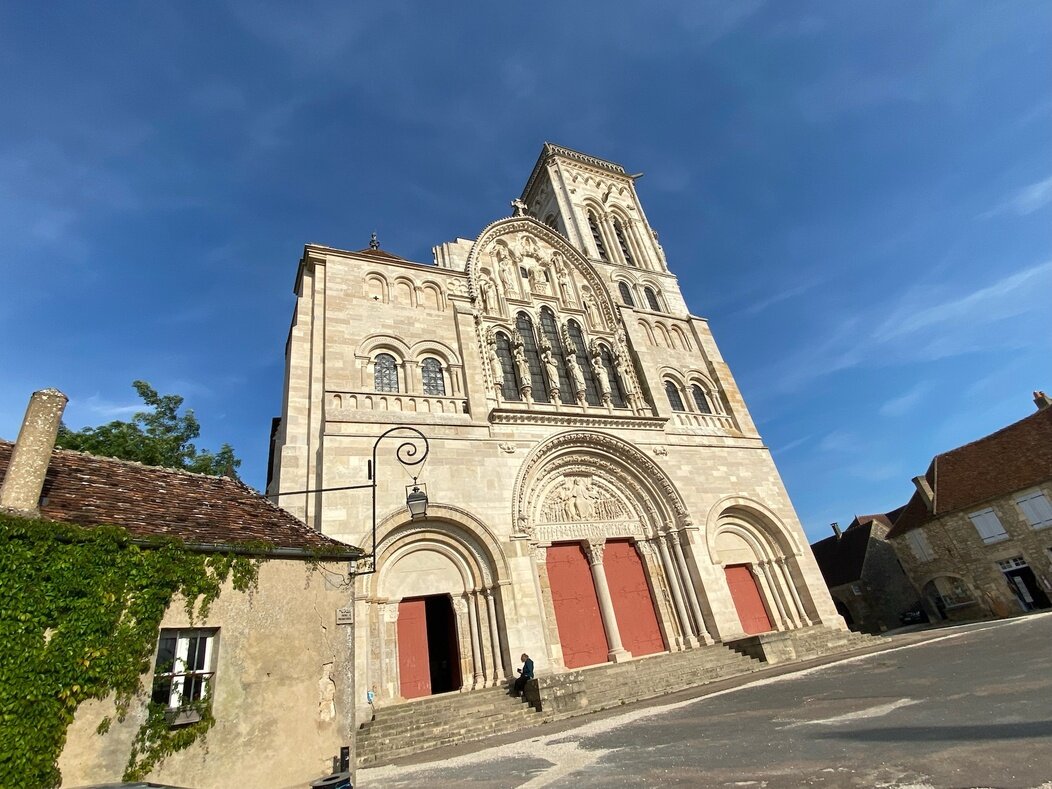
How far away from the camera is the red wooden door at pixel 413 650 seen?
1061 cm

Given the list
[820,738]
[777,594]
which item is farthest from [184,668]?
[777,594]

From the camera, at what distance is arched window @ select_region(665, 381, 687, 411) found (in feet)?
61.2

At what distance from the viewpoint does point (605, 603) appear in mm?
13219

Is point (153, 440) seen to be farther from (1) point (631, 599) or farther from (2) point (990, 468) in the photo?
(2) point (990, 468)

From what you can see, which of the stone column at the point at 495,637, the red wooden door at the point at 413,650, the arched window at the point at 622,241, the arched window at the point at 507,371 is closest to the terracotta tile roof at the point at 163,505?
the red wooden door at the point at 413,650

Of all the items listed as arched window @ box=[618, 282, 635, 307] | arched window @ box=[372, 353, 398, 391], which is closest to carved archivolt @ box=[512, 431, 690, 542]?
arched window @ box=[372, 353, 398, 391]

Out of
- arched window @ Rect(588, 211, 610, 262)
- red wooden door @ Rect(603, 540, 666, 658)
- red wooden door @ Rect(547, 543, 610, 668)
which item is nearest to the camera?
red wooden door @ Rect(547, 543, 610, 668)

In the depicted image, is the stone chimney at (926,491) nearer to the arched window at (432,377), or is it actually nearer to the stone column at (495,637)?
the stone column at (495,637)

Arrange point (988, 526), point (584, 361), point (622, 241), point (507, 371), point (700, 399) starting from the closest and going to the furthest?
point (507, 371) < point (584, 361) < point (700, 399) < point (988, 526) < point (622, 241)

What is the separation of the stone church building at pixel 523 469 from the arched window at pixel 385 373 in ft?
0.23

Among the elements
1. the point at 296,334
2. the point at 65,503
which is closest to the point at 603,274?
the point at 296,334

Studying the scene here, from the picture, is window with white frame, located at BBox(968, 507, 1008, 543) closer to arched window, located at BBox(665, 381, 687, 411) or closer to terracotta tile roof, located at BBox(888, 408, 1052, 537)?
terracotta tile roof, located at BBox(888, 408, 1052, 537)

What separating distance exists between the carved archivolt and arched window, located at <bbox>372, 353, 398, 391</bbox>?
14.7ft

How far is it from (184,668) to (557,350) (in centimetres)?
1361
